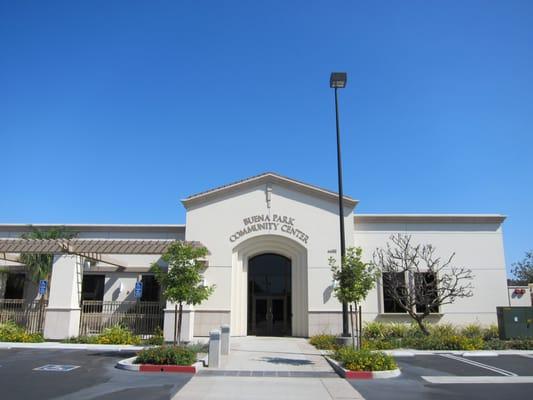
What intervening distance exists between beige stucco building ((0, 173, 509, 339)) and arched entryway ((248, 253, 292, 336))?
0.08m

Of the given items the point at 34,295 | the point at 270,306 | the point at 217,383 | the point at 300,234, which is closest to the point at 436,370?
the point at 217,383

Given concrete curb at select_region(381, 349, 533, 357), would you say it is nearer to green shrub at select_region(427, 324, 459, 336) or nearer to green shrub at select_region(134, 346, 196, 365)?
green shrub at select_region(427, 324, 459, 336)

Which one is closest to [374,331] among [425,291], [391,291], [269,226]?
[391,291]

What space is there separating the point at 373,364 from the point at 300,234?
12281 millimetres

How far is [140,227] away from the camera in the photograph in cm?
2630

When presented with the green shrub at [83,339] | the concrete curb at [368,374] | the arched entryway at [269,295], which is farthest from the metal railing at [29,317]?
the concrete curb at [368,374]

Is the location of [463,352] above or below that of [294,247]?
below

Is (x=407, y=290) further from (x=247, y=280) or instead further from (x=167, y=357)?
(x=167, y=357)

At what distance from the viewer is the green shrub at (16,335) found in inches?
760

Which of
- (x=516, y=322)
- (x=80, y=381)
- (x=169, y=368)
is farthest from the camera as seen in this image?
(x=516, y=322)

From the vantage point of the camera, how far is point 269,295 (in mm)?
26609

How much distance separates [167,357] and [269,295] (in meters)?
13.7

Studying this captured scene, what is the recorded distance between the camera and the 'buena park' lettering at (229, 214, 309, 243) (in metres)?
24.7

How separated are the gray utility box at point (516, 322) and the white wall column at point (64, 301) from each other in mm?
19359
